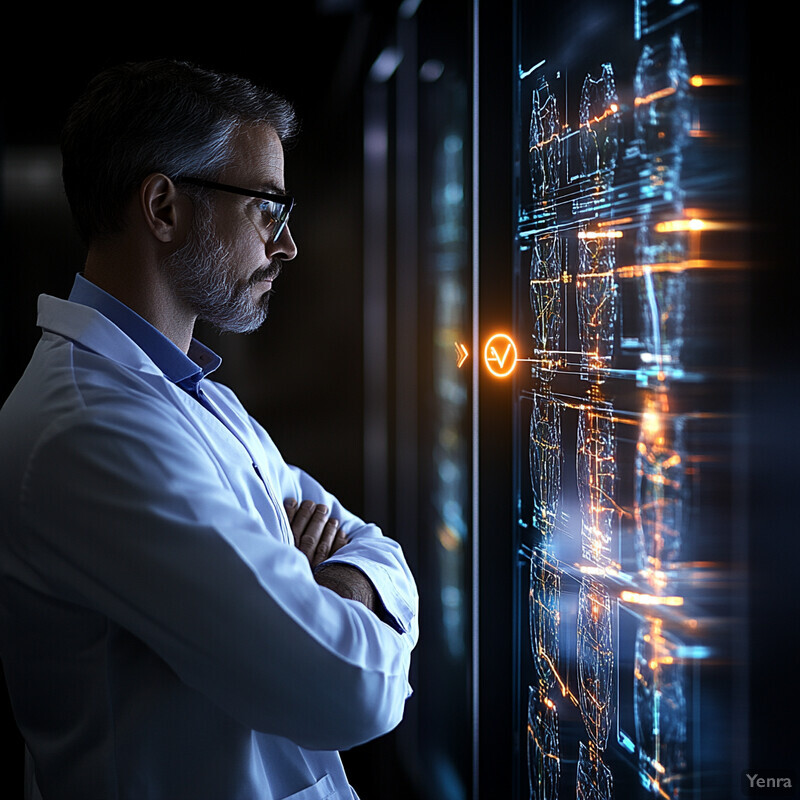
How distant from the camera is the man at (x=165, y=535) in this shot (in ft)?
2.87

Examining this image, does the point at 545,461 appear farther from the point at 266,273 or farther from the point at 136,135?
the point at 136,135

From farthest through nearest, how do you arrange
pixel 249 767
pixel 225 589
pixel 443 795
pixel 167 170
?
pixel 443 795, pixel 167 170, pixel 249 767, pixel 225 589

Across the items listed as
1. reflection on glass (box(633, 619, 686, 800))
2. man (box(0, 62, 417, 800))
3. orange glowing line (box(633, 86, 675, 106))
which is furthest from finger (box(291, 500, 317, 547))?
orange glowing line (box(633, 86, 675, 106))

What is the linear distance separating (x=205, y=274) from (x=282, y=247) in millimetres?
152

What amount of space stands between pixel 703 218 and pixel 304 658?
62 cm

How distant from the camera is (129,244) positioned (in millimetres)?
→ 1171

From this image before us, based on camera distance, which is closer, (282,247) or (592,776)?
(592,776)

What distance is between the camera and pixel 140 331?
114 cm

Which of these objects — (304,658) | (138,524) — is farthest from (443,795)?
(138,524)

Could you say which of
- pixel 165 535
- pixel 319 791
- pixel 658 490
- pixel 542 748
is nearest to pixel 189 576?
pixel 165 535

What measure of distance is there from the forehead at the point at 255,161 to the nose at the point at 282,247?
0.24 feet

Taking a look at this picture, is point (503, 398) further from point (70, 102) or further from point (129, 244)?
point (70, 102)

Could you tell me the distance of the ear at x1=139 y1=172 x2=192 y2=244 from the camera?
115 cm

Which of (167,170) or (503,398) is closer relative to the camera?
(167,170)
